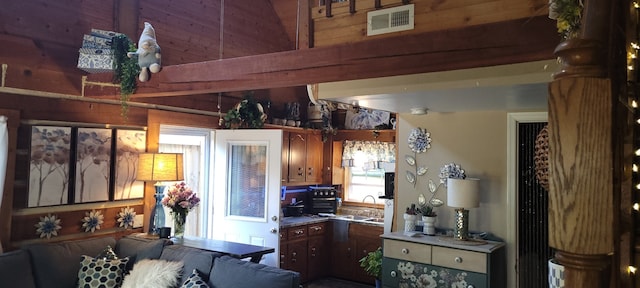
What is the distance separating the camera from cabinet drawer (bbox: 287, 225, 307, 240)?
5499mm

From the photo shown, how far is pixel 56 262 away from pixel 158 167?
1136mm

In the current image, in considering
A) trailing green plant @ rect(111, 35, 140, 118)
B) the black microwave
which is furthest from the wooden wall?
the black microwave

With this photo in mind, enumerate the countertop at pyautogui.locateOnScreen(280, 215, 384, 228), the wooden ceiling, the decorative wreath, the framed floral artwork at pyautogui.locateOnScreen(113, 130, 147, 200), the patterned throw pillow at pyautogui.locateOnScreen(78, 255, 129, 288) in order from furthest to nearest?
the countertop at pyautogui.locateOnScreen(280, 215, 384, 228) < the framed floral artwork at pyautogui.locateOnScreen(113, 130, 147, 200) < the patterned throw pillow at pyautogui.locateOnScreen(78, 255, 129, 288) < the decorative wreath < the wooden ceiling

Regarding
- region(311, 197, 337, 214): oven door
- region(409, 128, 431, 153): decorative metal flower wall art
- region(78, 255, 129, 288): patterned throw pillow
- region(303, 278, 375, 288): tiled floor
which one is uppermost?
region(409, 128, 431, 153): decorative metal flower wall art

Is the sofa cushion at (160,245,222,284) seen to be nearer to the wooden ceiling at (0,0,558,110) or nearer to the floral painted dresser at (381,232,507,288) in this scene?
Result: the wooden ceiling at (0,0,558,110)

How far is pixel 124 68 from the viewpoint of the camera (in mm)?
3811

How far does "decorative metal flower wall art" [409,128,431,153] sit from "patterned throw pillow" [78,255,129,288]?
114 inches

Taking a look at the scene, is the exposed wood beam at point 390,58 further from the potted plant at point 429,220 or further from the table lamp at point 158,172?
the potted plant at point 429,220

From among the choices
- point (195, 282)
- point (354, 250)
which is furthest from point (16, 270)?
point (354, 250)

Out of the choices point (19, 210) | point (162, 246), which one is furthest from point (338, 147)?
point (19, 210)

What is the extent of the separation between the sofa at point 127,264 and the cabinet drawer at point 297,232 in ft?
6.19

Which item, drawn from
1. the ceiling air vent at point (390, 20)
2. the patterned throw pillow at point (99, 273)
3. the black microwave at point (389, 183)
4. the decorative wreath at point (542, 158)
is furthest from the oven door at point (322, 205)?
the decorative wreath at point (542, 158)

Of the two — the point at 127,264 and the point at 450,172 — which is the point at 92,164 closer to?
the point at 127,264

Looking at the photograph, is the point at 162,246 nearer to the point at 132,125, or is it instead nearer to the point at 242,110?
the point at 132,125
